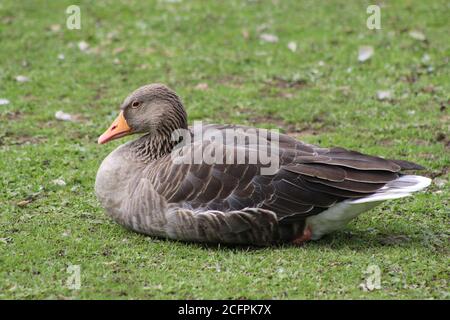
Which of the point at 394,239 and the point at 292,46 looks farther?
the point at 292,46

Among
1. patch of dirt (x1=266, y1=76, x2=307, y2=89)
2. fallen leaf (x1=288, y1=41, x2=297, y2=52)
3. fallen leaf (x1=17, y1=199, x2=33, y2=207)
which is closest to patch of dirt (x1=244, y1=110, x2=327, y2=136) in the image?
patch of dirt (x1=266, y1=76, x2=307, y2=89)

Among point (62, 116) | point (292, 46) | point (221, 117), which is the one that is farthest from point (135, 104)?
point (292, 46)

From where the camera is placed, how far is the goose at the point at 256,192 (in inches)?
287

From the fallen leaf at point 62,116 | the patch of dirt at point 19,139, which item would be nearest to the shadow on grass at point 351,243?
the patch of dirt at point 19,139

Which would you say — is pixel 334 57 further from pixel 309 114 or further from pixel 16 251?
pixel 16 251

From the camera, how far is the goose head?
26.3 feet

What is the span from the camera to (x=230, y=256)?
23.6ft

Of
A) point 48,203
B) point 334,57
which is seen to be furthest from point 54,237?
point 334,57

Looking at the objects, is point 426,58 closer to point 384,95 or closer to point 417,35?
point 417,35

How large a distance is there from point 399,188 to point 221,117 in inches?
174

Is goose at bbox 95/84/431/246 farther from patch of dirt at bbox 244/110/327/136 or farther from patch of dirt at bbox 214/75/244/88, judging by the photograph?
patch of dirt at bbox 214/75/244/88

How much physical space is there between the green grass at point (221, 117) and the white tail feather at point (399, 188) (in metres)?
0.53

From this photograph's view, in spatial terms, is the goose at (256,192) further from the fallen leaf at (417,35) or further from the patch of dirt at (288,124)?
the fallen leaf at (417,35)

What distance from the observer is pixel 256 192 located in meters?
7.33
